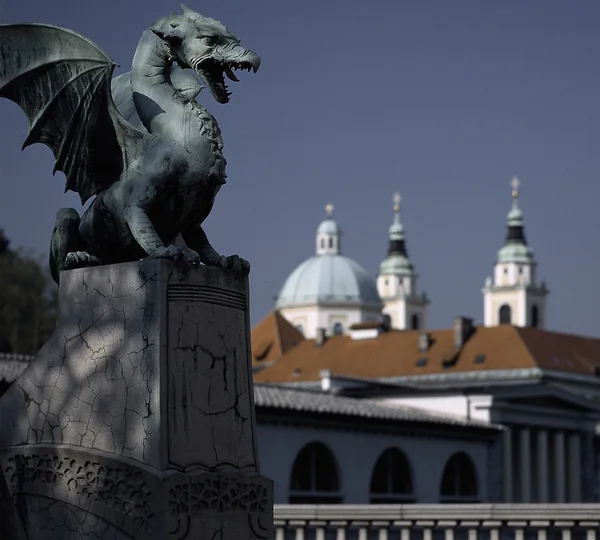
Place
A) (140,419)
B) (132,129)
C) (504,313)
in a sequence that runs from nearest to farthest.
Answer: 1. (140,419)
2. (132,129)
3. (504,313)

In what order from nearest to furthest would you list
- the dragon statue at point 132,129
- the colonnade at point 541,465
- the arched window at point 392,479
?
the dragon statue at point 132,129, the arched window at point 392,479, the colonnade at point 541,465

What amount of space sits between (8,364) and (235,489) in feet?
88.3

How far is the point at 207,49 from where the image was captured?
8359mm

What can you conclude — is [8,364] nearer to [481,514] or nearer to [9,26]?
[481,514]

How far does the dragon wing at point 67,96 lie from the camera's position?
855 cm

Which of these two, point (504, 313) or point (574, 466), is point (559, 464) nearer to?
point (574, 466)

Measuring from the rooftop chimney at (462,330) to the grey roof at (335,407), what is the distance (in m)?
41.1

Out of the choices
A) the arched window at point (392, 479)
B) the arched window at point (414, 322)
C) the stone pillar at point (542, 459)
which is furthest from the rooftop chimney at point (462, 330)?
the arched window at point (414, 322)

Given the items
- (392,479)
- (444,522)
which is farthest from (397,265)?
(444,522)

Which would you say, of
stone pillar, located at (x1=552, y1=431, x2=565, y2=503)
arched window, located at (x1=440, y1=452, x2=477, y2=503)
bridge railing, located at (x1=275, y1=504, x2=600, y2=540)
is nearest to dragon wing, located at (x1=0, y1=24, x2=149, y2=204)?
bridge railing, located at (x1=275, y1=504, x2=600, y2=540)

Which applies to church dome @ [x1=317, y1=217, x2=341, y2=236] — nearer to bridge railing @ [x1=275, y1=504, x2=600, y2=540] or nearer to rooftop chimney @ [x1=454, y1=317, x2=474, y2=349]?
rooftop chimney @ [x1=454, y1=317, x2=474, y2=349]

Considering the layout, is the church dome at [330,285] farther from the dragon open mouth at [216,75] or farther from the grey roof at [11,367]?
the dragon open mouth at [216,75]

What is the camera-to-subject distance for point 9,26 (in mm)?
8633

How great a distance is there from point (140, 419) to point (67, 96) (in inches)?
79.5
